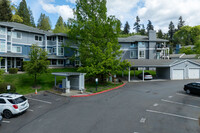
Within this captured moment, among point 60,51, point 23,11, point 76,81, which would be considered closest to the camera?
point 76,81

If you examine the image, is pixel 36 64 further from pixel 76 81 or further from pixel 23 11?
pixel 23 11

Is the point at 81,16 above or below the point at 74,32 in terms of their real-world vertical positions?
above

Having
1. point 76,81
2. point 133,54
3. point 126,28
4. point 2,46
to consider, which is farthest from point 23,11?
point 76,81

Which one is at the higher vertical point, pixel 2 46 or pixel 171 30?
pixel 171 30

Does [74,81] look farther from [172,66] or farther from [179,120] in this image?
[172,66]

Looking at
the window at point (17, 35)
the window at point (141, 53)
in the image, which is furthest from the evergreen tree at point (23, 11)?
the window at point (141, 53)

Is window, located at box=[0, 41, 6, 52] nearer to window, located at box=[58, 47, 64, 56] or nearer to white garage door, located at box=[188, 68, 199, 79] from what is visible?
window, located at box=[58, 47, 64, 56]

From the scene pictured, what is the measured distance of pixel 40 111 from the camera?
468 inches

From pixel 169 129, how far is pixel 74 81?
14993mm

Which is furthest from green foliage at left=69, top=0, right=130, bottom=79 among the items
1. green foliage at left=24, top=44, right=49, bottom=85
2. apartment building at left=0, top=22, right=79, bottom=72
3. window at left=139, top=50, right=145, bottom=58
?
window at left=139, top=50, right=145, bottom=58

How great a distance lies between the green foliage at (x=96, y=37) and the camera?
69.7 feet

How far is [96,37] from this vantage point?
2475cm

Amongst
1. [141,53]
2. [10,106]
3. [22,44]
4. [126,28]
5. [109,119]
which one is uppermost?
[126,28]

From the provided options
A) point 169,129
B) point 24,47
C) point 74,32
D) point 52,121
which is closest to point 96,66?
point 74,32
